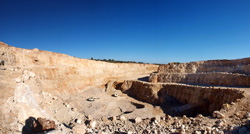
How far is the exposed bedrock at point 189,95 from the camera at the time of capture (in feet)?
39.3

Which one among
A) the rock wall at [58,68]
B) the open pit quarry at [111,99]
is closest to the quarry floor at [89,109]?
the open pit quarry at [111,99]

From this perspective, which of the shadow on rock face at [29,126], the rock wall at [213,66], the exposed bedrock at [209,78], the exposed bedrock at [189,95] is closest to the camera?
the shadow on rock face at [29,126]

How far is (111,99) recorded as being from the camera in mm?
20953

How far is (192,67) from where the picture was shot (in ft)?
82.2

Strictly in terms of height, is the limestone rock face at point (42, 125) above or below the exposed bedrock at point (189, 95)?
above

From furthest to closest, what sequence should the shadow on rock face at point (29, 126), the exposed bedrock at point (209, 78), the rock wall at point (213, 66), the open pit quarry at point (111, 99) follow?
the rock wall at point (213, 66) → the exposed bedrock at point (209, 78) → the open pit quarry at point (111, 99) → the shadow on rock face at point (29, 126)

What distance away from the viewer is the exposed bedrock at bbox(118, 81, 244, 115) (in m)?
12.0

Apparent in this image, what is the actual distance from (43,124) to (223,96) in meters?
15.2

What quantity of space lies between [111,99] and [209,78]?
1584cm

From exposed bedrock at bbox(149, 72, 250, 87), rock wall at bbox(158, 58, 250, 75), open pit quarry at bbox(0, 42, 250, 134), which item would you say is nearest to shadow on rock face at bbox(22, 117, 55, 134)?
open pit quarry at bbox(0, 42, 250, 134)

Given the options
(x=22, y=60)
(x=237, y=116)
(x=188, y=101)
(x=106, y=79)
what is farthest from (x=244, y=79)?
(x=22, y=60)

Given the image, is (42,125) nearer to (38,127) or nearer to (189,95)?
(38,127)

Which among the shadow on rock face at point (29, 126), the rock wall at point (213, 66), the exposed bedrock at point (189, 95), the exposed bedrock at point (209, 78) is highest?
the rock wall at point (213, 66)

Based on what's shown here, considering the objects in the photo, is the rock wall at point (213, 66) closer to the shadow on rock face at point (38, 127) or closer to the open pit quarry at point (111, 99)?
the open pit quarry at point (111, 99)
